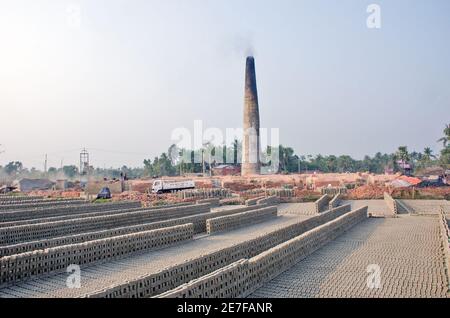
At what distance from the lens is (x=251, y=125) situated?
5062 centimetres

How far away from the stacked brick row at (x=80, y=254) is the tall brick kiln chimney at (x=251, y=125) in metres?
40.6

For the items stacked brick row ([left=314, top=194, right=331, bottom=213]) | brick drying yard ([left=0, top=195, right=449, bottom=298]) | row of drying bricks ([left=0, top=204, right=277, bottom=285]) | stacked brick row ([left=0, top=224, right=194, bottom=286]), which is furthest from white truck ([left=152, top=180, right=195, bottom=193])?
stacked brick row ([left=0, top=224, right=194, bottom=286])

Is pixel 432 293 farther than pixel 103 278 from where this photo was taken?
No

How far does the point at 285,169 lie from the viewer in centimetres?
7569

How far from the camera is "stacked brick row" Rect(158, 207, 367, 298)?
5.26m

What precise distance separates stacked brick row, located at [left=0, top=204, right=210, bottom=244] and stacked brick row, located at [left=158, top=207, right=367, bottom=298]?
673 cm

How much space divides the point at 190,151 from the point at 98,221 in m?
74.9

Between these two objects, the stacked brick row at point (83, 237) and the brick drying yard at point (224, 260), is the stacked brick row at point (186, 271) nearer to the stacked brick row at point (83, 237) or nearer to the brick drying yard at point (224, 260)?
the brick drying yard at point (224, 260)

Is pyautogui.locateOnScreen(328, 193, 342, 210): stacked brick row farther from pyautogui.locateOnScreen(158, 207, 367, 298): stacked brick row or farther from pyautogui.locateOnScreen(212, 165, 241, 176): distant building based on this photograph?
pyautogui.locateOnScreen(212, 165, 241, 176): distant building

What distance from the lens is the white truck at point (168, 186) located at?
32172 millimetres

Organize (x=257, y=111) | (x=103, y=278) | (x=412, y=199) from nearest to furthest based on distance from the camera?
(x=103, y=278)
(x=412, y=199)
(x=257, y=111)
